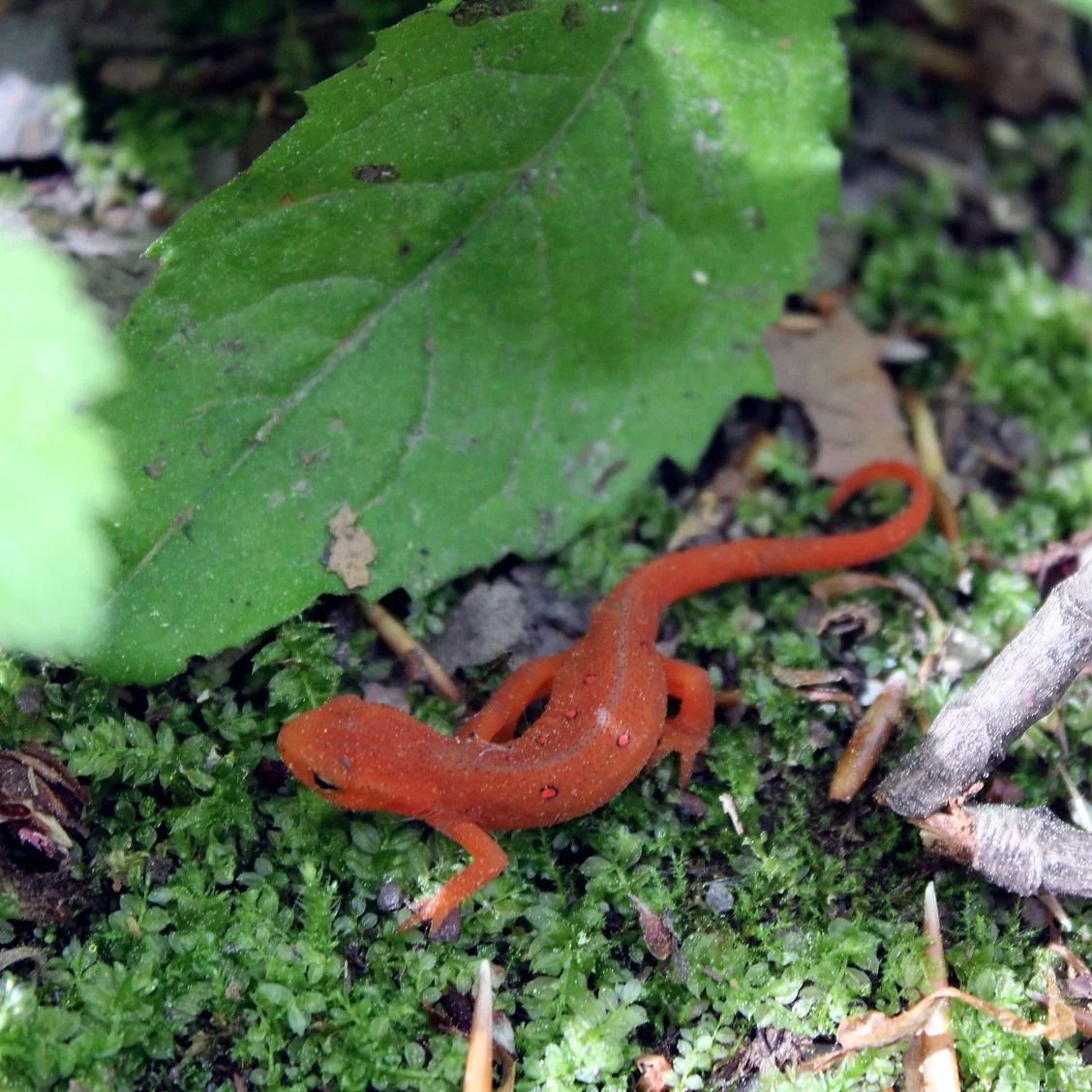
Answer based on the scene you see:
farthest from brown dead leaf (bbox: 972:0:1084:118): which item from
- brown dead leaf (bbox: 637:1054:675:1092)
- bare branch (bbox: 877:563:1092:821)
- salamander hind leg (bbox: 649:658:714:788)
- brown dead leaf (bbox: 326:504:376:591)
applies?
brown dead leaf (bbox: 637:1054:675:1092)

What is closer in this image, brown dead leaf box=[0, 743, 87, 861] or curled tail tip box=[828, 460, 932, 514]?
brown dead leaf box=[0, 743, 87, 861]

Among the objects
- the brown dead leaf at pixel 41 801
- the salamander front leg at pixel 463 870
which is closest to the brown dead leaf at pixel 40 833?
the brown dead leaf at pixel 41 801

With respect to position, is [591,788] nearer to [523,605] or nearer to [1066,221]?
[523,605]

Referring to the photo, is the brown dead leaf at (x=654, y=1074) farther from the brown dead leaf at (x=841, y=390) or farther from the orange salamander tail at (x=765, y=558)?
the brown dead leaf at (x=841, y=390)

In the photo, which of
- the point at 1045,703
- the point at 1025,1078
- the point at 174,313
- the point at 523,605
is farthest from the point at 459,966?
the point at 174,313

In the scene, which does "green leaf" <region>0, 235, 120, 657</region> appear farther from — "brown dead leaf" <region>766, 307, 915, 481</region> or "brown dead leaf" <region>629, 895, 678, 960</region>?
"brown dead leaf" <region>766, 307, 915, 481</region>
